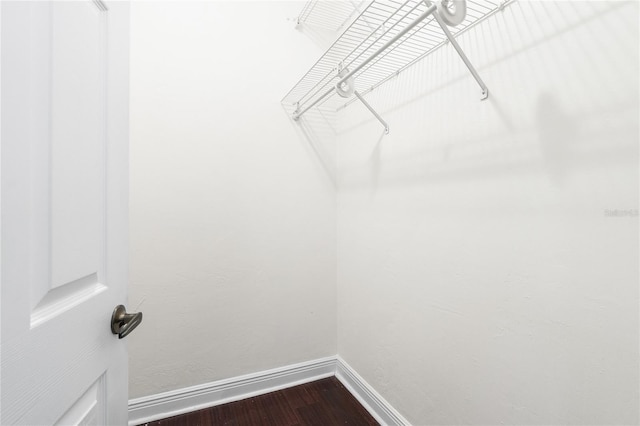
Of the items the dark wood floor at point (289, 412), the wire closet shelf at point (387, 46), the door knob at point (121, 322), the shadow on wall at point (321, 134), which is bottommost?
the dark wood floor at point (289, 412)

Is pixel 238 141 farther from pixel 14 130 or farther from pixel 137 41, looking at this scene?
pixel 14 130

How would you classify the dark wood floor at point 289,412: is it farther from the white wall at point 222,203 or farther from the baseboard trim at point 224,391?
the white wall at point 222,203

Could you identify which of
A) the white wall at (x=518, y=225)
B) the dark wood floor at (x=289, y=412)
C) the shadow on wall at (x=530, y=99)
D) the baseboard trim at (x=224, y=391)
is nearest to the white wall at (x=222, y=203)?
the baseboard trim at (x=224, y=391)

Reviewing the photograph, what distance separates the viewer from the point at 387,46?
3.03 feet

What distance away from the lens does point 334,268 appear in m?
1.87

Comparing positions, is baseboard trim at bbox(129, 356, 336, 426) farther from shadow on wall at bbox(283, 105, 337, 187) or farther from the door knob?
shadow on wall at bbox(283, 105, 337, 187)

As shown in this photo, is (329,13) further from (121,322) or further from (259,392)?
(259,392)

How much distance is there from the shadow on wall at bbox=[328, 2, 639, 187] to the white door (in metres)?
1.06

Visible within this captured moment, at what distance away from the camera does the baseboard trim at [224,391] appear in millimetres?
1418

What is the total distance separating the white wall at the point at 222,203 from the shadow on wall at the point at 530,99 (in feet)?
2.52

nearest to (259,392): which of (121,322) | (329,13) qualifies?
(121,322)

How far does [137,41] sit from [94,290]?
1.34m

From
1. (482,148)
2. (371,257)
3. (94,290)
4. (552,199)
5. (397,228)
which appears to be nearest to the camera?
(94,290)

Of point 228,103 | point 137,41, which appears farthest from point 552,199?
point 137,41
